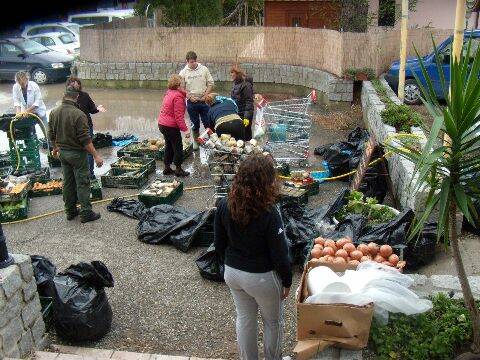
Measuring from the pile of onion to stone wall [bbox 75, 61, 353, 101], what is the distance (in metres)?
11.1

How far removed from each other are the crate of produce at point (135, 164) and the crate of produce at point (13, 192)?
1638 mm

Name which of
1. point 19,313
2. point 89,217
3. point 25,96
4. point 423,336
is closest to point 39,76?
point 25,96

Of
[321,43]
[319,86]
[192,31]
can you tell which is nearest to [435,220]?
[319,86]

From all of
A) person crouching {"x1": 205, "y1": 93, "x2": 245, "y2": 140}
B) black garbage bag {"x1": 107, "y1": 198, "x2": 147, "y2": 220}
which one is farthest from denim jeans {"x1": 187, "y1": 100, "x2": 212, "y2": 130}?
black garbage bag {"x1": 107, "y1": 198, "x2": 147, "y2": 220}

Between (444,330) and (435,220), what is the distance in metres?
2.02

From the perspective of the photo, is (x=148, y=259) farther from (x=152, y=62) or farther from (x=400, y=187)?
(x=152, y=62)

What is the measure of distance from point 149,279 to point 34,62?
54.0ft

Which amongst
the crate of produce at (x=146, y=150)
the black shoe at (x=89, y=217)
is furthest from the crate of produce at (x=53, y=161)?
the black shoe at (x=89, y=217)

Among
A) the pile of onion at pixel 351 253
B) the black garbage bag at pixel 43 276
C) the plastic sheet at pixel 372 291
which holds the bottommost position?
the black garbage bag at pixel 43 276

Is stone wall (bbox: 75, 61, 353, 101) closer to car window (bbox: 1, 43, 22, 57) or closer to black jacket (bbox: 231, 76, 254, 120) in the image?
car window (bbox: 1, 43, 22, 57)

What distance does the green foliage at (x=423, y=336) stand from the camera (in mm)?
3812

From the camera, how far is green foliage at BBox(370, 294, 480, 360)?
12.5ft

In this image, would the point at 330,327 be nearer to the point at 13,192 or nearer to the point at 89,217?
the point at 89,217

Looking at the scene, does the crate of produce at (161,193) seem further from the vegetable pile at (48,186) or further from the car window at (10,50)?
the car window at (10,50)
